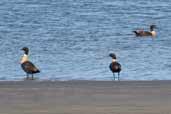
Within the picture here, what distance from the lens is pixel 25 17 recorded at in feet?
102

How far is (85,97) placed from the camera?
12391mm

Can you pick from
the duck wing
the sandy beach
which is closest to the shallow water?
the duck wing

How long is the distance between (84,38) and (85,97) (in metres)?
12.5

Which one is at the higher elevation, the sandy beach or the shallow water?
the shallow water

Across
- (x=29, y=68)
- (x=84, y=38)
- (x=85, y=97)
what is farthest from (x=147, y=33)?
(x=85, y=97)

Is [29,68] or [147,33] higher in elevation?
[147,33]

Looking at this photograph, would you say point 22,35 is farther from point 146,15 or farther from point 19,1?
point 19,1

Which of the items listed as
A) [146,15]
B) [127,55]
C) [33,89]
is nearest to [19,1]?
[146,15]

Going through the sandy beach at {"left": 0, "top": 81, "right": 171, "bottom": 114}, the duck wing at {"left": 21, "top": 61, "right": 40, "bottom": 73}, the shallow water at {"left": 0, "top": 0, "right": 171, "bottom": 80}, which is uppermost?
the shallow water at {"left": 0, "top": 0, "right": 171, "bottom": 80}

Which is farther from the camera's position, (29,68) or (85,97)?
(29,68)

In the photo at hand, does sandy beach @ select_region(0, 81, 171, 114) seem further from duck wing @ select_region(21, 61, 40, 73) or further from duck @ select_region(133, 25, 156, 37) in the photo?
duck @ select_region(133, 25, 156, 37)

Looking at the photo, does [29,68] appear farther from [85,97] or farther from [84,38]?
[84,38]

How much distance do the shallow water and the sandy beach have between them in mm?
2714

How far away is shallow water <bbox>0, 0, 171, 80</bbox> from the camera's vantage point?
709 inches
